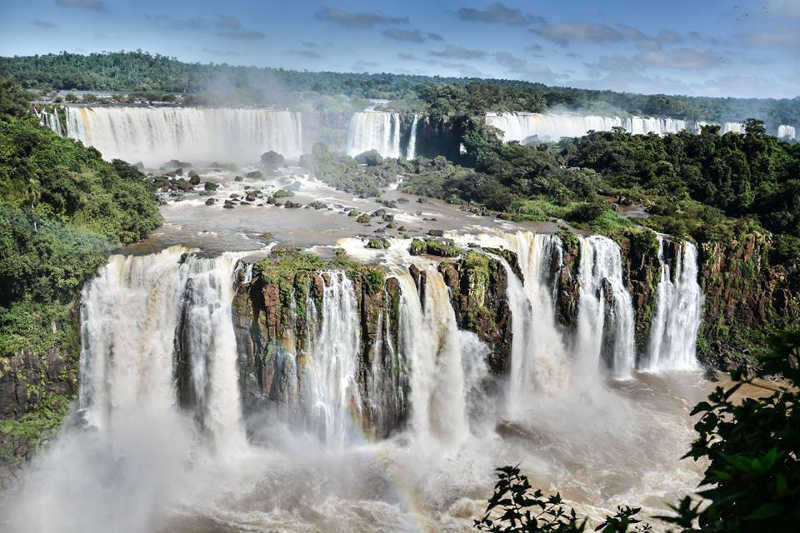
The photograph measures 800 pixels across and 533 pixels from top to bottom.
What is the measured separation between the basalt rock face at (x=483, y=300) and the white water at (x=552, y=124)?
30.7m

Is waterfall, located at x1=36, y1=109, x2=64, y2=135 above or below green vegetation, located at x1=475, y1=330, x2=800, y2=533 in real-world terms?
above

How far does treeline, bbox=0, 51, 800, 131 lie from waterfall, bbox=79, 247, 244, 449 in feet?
116

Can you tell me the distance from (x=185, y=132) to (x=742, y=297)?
35930 mm

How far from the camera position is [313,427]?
1964 centimetres

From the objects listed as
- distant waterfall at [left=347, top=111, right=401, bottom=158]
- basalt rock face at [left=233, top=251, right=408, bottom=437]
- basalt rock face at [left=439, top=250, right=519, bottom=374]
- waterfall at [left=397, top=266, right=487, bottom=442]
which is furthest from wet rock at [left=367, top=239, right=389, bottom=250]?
distant waterfall at [left=347, top=111, right=401, bottom=158]

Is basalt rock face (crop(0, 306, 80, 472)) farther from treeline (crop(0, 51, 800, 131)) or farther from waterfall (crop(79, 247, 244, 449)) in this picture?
treeline (crop(0, 51, 800, 131))

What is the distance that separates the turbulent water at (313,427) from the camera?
56.6 ft

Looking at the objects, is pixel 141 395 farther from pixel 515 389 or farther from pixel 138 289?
pixel 515 389

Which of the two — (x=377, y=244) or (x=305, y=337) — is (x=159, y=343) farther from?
(x=377, y=244)

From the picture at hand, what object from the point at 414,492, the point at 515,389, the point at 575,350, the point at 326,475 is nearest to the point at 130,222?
the point at 326,475

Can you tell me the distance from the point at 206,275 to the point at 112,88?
56030mm

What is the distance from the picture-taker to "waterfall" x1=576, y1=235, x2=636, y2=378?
2539 centimetres

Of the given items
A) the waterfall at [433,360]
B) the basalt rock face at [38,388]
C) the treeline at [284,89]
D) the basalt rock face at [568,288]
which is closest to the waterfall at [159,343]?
the basalt rock face at [38,388]

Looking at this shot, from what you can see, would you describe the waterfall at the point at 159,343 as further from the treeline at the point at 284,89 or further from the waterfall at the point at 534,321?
the treeline at the point at 284,89
